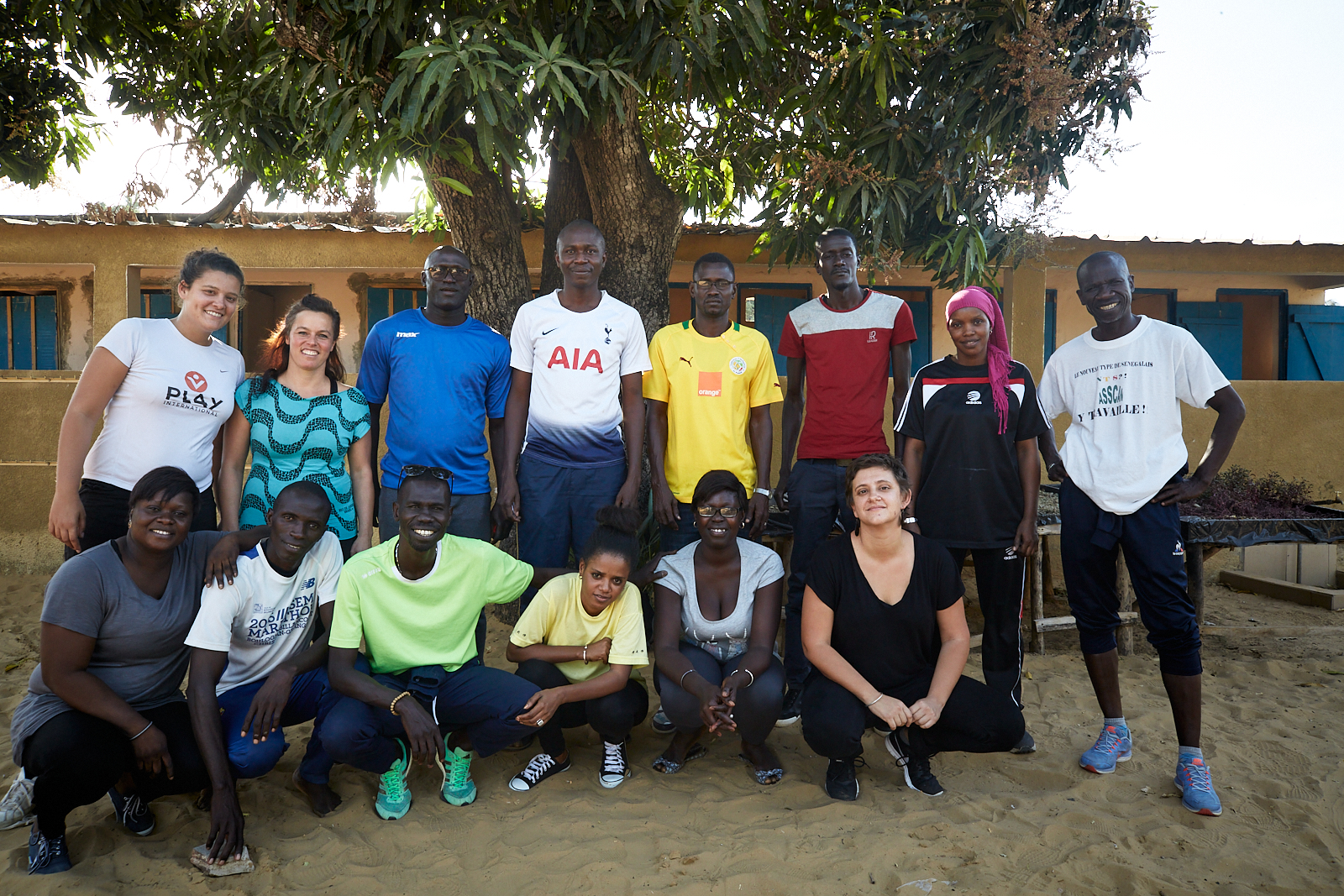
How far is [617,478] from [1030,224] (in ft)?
10.1

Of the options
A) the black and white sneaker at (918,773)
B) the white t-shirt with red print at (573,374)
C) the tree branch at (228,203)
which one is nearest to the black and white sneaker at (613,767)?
the black and white sneaker at (918,773)

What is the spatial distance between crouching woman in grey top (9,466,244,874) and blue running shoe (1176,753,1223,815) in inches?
127

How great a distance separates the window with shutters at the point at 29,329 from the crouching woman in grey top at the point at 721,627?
29.9 feet

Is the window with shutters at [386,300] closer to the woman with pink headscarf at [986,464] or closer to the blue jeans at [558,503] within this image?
the blue jeans at [558,503]

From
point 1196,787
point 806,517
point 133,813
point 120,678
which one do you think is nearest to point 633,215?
point 806,517

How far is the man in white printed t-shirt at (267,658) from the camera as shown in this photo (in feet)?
8.40

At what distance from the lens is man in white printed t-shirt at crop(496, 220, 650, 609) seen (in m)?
3.48

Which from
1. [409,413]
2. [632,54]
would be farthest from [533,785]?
[632,54]

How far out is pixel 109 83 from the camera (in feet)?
16.5

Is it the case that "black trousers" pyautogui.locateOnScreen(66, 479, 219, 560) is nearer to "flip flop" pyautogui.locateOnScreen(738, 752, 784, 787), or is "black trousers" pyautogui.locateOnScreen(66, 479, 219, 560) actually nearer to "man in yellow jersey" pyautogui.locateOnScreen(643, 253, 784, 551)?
"man in yellow jersey" pyautogui.locateOnScreen(643, 253, 784, 551)

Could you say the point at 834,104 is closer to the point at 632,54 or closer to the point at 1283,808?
the point at 632,54

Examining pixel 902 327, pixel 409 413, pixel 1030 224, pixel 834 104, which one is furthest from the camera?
pixel 1030 224

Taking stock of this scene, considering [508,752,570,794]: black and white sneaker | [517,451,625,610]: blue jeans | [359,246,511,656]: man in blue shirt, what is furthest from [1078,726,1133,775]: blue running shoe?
Result: [359,246,511,656]: man in blue shirt

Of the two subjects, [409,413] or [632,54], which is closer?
[409,413]
